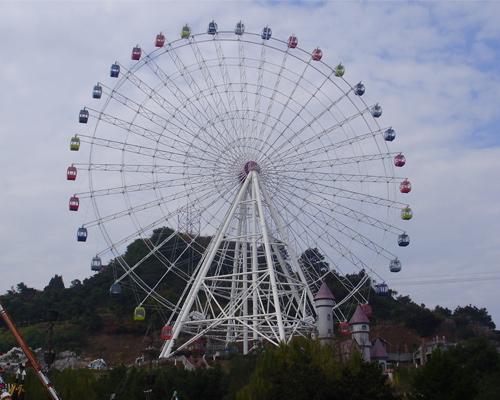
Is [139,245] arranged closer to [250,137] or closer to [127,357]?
[127,357]

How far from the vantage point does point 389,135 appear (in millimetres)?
54094

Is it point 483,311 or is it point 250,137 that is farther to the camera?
point 483,311

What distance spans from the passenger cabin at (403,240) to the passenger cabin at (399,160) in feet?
20.1

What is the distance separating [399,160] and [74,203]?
1103 inches

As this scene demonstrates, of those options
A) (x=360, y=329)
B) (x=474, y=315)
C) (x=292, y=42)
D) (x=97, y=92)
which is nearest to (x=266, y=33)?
(x=292, y=42)

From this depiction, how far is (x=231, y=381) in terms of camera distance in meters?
42.1

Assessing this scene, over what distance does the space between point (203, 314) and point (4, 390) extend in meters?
25.5

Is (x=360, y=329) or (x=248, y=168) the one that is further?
(x=360, y=329)

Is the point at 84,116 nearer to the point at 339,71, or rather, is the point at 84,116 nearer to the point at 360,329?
the point at 339,71

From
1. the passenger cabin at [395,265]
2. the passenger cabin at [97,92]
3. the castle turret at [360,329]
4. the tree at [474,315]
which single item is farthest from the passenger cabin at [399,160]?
the tree at [474,315]

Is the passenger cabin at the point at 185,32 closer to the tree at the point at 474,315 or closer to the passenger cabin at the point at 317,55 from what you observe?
the passenger cabin at the point at 317,55

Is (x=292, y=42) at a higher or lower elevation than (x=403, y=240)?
higher

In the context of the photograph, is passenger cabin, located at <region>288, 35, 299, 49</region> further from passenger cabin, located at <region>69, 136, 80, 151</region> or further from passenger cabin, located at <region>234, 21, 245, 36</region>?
passenger cabin, located at <region>69, 136, 80, 151</region>

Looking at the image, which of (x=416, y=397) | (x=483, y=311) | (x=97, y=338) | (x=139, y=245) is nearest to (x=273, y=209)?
(x=416, y=397)
